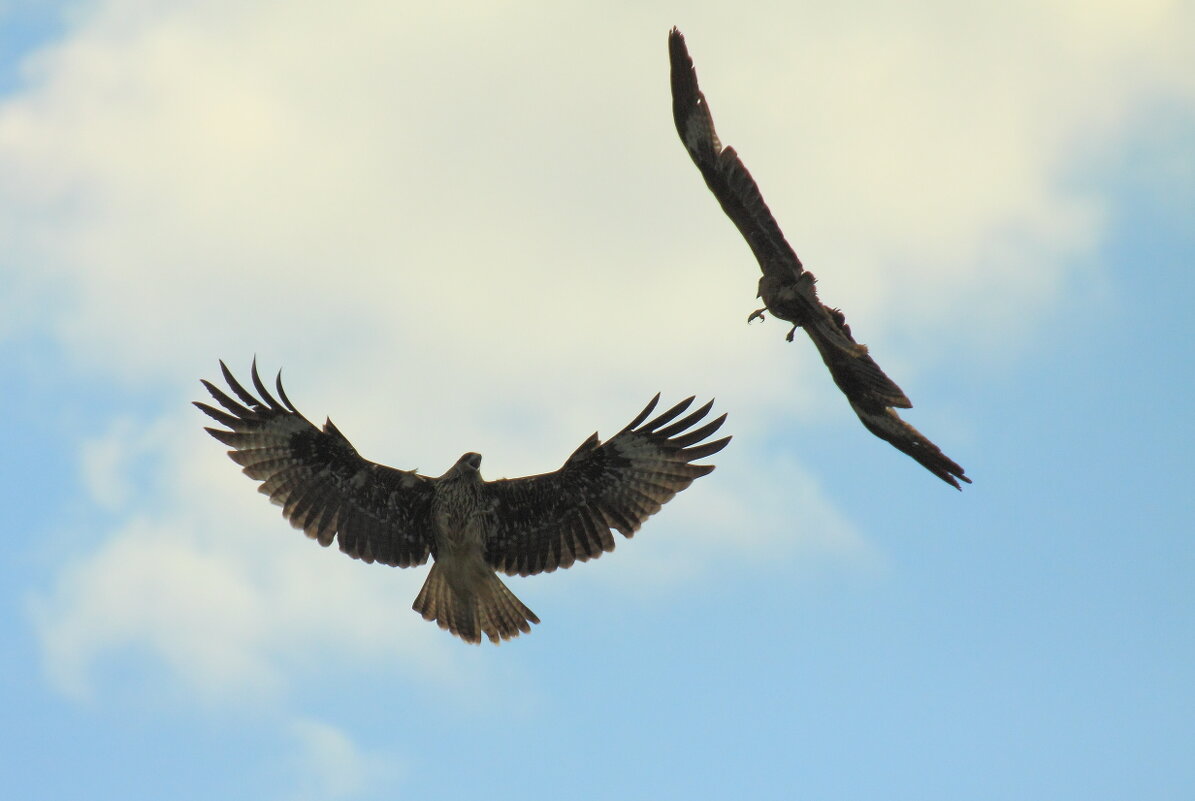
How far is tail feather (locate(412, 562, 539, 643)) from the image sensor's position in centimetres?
1088

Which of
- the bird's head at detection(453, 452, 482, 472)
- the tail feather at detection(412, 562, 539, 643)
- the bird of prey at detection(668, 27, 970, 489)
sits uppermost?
the bird of prey at detection(668, 27, 970, 489)

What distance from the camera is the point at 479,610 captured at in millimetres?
10898

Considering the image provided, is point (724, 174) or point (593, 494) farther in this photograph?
point (593, 494)

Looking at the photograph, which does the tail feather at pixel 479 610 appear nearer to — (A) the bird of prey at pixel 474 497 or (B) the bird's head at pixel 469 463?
(A) the bird of prey at pixel 474 497

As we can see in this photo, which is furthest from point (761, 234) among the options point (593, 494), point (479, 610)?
point (479, 610)

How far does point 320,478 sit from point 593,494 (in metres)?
2.03

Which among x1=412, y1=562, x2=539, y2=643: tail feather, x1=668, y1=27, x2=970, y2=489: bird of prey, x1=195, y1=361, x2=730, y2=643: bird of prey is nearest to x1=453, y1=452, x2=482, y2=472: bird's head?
x1=195, y1=361, x2=730, y2=643: bird of prey

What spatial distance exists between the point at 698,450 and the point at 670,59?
2950mm

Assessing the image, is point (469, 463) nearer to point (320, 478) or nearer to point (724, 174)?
point (320, 478)

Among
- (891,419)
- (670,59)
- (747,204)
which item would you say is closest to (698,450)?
(891,419)

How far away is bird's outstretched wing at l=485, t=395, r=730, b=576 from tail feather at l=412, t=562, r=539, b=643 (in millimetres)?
207

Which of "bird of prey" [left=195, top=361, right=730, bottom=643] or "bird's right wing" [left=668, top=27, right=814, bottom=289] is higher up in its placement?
"bird's right wing" [left=668, top=27, right=814, bottom=289]

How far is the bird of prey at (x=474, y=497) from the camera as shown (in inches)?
429

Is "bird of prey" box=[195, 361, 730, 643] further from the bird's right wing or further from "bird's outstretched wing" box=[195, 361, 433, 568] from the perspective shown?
the bird's right wing
